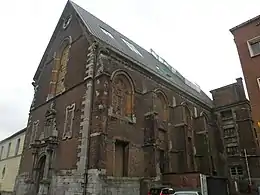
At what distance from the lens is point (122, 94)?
16.9m

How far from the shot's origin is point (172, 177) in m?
16.3

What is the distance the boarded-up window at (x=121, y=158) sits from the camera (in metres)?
14.7

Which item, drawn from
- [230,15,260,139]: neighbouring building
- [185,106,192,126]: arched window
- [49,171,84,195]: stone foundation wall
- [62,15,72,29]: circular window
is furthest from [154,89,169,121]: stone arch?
[62,15,72,29]: circular window

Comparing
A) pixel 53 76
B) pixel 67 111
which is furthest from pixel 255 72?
pixel 53 76

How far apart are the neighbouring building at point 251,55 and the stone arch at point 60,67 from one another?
13185mm

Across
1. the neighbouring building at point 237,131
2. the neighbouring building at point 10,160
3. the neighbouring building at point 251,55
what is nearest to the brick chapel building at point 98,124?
the neighbouring building at point 237,131

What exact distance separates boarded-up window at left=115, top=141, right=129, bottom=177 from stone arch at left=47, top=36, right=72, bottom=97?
22.7 ft

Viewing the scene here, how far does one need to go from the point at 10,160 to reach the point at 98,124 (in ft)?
70.0

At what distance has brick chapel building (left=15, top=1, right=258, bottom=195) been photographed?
1382cm

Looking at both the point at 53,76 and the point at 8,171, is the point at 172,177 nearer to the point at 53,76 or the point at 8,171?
the point at 53,76

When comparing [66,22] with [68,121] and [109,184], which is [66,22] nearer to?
[68,121]

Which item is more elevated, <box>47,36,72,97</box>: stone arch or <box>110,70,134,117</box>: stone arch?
<box>47,36,72,97</box>: stone arch

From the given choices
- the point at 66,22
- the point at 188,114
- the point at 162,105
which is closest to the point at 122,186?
the point at 162,105

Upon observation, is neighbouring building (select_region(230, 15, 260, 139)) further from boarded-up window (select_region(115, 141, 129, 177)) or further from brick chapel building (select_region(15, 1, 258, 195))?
boarded-up window (select_region(115, 141, 129, 177))
